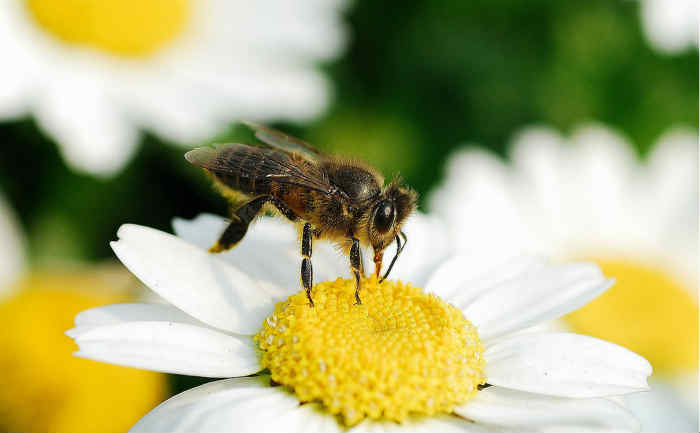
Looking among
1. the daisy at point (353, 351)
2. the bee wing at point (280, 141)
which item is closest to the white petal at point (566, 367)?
the daisy at point (353, 351)

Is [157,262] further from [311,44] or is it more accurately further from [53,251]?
[311,44]

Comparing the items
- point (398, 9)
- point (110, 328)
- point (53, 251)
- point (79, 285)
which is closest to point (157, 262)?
point (110, 328)

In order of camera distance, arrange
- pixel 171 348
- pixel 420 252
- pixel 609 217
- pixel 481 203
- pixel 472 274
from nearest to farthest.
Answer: pixel 171 348 → pixel 472 274 → pixel 420 252 → pixel 481 203 → pixel 609 217

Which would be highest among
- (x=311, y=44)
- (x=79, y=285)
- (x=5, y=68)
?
(x=311, y=44)

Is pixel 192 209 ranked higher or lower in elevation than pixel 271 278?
higher

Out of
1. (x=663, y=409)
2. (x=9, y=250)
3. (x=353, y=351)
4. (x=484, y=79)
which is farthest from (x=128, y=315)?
(x=484, y=79)

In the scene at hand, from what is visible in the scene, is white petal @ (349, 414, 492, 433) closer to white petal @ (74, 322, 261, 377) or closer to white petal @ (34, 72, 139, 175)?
white petal @ (74, 322, 261, 377)

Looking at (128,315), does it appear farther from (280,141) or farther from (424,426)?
(280,141)
